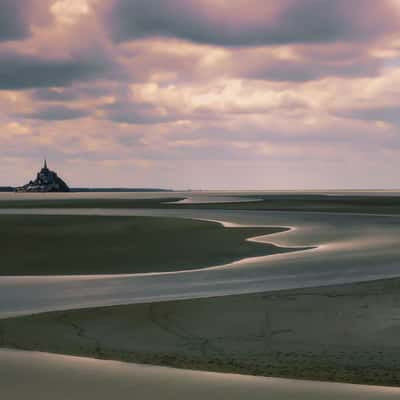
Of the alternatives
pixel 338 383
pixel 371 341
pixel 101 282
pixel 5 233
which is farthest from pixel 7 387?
pixel 5 233

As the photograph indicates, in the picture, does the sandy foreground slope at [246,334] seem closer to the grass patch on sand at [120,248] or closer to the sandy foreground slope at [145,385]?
the sandy foreground slope at [145,385]

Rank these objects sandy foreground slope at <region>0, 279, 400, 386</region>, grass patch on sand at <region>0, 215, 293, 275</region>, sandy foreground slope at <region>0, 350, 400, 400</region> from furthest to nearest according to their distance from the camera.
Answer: grass patch on sand at <region>0, 215, 293, 275</region> < sandy foreground slope at <region>0, 279, 400, 386</region> < sandy foreground slope at <region>0, 350, 400, 400</region>

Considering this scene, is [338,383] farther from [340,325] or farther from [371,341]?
[340,325]

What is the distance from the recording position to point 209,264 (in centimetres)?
2025

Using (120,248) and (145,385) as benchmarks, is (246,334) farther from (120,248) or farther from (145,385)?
(120,248)

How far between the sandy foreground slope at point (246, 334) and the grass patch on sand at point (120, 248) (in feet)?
23.8

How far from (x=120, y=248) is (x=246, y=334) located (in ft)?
53.2

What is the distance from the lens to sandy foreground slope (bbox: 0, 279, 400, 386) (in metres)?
8.08

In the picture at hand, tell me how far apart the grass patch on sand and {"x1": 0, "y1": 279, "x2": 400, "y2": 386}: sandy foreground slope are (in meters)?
7.25

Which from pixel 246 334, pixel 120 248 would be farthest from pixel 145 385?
pixel 120 248

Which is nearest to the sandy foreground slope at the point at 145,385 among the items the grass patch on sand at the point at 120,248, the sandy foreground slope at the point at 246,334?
the sandy foreground slope at the point at 246,334

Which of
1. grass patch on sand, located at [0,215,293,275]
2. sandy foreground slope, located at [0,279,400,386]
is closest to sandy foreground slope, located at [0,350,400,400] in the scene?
sandy foreground slope, located at [0,279,400,386]

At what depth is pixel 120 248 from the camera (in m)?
25.3

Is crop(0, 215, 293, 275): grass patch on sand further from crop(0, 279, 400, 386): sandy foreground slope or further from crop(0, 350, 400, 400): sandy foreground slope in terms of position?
crop(0, 350, 400, 400): sandy foreground slope
